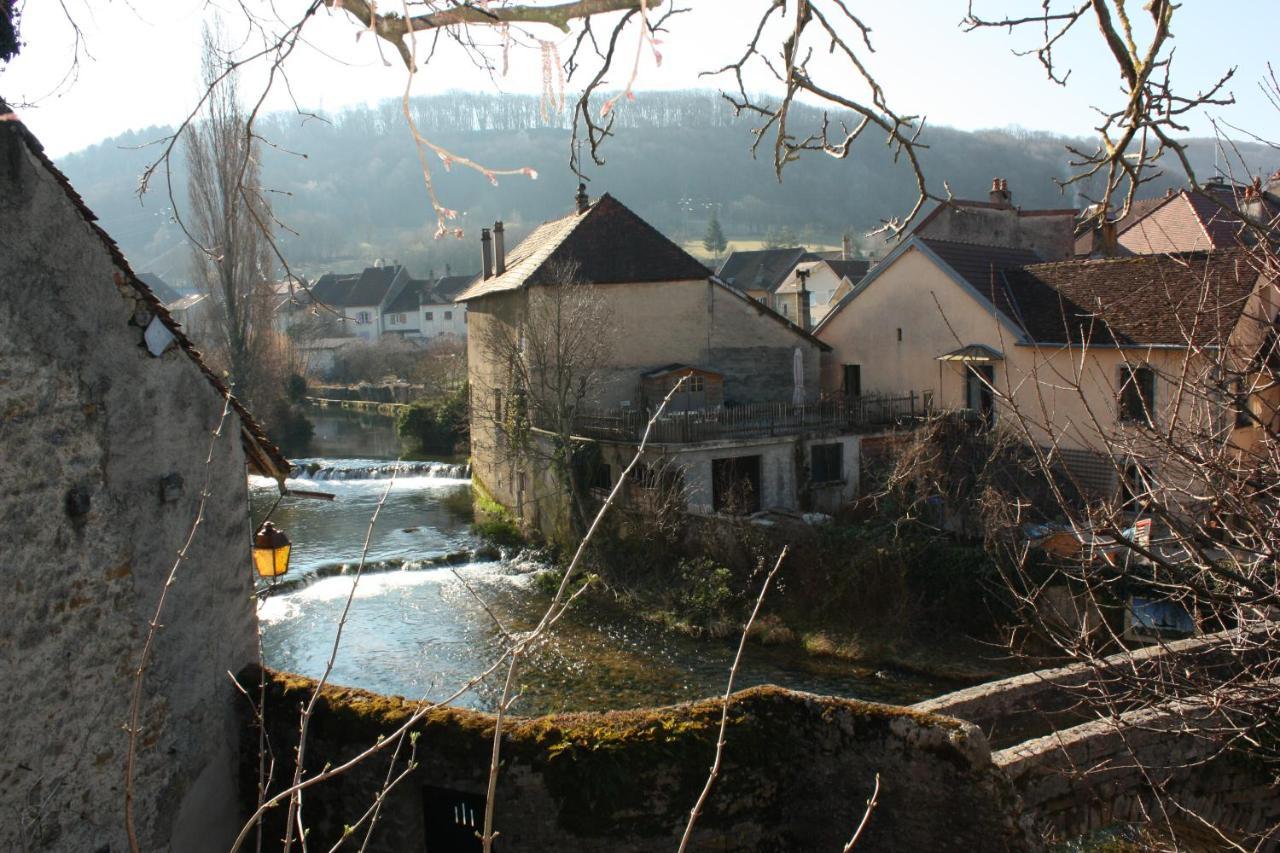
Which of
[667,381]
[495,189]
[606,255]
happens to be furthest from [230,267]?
[495,189]

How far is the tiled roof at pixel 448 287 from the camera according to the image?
6931 cm

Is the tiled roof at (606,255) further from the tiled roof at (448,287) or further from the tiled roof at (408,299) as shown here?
the tiled roof at (408,299)

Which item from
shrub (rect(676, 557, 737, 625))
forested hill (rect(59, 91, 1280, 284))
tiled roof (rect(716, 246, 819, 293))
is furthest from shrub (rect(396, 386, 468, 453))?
forested hill (rect(59, 91, 1280, 284))

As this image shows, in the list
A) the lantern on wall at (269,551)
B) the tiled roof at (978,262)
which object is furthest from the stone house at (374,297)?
the lantern on wall at (269,551)

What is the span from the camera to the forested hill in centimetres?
7344

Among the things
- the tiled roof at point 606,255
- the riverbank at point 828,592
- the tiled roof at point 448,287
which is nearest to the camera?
the riverbank at point 828,592

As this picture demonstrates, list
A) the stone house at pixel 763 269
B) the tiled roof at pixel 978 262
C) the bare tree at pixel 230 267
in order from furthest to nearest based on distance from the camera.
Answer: the stone house at pixel 763 269
the bare tree at pixel 230 267
the tiled roof at pixel 978 262

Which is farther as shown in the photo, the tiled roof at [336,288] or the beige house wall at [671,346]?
the tiled roof at [336,288]

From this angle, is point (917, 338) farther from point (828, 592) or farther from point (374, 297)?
point (374, 297)

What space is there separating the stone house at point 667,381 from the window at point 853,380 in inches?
34.4

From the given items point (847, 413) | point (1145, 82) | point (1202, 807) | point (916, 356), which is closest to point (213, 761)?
point (1145, 82)

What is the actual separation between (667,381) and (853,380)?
532 cm

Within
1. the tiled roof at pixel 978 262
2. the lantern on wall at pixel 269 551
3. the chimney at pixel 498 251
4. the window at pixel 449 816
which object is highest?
the chimney at pixel 498 251

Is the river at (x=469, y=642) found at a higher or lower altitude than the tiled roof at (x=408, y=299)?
lower
